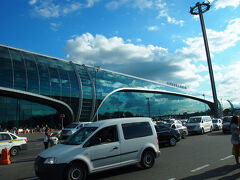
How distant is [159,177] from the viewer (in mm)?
5848

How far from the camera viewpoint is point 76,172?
557 cm

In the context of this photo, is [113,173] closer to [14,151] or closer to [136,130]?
[136,130]

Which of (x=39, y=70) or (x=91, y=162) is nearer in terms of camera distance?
(x=91, y=162)

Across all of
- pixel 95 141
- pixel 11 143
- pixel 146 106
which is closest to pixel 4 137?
pixel 11 143

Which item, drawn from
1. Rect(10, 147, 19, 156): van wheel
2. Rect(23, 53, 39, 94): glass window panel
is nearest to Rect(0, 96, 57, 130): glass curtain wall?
Rect(23, 53, 39, 94): glass window panel

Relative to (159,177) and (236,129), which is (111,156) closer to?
Result: (159,177)

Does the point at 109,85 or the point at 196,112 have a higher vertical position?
the point at 109,85

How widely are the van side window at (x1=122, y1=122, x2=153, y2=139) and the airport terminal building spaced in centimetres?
2459

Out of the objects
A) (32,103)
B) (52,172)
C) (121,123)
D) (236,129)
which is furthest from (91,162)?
(32,103)

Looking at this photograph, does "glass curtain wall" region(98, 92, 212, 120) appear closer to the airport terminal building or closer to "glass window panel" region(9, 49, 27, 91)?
the airport terminal building

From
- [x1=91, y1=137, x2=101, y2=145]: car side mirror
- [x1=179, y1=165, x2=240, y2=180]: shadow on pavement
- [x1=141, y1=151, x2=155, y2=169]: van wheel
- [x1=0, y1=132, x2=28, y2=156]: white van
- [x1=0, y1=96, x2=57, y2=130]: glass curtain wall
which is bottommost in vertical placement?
[x1=179, y1=165, x2=240, y2=180]: shadow on pavement

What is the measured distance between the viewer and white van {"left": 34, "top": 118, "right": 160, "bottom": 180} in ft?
17.8

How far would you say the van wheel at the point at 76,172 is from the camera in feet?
17.9

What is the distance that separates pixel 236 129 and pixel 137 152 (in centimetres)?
354
